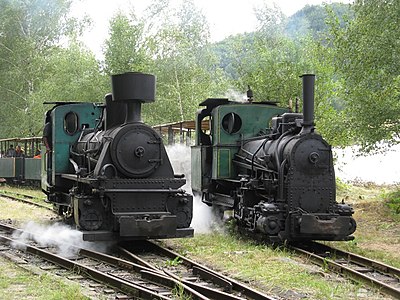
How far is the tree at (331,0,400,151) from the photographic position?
12.7 m

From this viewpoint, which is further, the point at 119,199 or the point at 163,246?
the point at 163,246

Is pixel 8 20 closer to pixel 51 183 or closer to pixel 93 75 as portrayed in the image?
pixel 93 75

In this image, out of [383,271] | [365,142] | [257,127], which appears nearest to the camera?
[383,271]

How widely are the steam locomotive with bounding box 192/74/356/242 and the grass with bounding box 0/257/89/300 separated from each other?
3410mm

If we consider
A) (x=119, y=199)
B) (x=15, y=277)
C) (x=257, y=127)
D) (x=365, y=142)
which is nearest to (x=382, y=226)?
(x=365, y=142)

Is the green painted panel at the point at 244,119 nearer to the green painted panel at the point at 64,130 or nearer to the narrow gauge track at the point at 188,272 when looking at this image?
the green painted panel at the point at 64,130

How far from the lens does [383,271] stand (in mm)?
7645

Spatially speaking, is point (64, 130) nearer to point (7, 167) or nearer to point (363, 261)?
point (363, 261)

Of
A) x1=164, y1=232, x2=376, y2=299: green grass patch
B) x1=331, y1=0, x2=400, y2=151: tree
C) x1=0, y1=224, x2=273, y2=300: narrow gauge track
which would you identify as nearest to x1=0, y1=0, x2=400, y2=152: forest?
x1=331, y1=0, x2=400, y2=151: tree

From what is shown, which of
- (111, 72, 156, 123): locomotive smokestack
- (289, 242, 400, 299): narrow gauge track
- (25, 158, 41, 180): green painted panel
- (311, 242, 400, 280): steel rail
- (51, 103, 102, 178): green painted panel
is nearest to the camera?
(289, 242, 400, 299): narrow gauge track

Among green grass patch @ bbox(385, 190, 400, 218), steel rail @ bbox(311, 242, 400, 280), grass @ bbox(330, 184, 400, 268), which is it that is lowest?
grass @ bbox(330, 184, 400, 268)

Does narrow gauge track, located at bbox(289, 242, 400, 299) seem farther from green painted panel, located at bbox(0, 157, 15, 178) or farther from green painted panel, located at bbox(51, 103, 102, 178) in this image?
green painted panel, located at bbox(0, 157, 15, 178)

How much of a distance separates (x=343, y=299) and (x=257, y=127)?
18.2 feet

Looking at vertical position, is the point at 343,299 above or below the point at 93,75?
below
